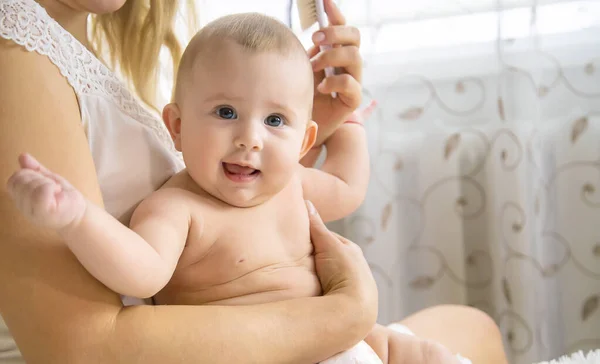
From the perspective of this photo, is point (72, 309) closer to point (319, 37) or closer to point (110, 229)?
point (110, 229)

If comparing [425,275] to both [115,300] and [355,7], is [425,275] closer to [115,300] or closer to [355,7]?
[355,7]

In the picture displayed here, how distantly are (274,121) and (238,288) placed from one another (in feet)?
0.78

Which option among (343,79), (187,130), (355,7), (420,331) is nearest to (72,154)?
(187,130)

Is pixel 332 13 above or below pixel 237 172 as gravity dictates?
above

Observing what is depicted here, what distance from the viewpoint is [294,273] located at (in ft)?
2.80

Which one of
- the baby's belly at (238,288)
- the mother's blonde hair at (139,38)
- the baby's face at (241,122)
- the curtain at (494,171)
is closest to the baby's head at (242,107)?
the baby's face at (241,122)

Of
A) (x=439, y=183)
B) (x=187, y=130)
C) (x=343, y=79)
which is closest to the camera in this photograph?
(x=187, y=130)

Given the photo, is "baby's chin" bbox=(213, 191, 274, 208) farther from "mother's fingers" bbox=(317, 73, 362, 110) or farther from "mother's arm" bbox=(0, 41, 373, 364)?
"mother's fingers" bbox=(317, 73, 362, 110)

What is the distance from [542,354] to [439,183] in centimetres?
52

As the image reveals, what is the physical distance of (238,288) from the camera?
81 centimetres

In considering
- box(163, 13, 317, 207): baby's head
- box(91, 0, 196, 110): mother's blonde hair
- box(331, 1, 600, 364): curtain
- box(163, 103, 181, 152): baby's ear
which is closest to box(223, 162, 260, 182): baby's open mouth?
box(163, 13, 317, 207): baby's head

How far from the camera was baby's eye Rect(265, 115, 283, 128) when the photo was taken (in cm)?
83

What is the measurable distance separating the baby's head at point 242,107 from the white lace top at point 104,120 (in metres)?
0.08

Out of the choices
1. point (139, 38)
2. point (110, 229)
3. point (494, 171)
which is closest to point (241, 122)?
point (110, 229)
